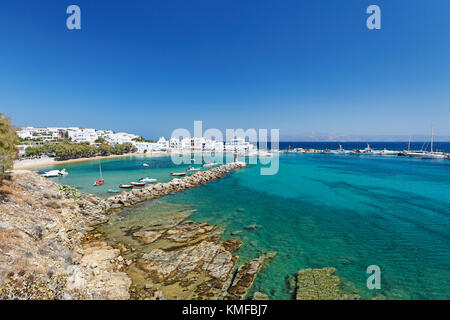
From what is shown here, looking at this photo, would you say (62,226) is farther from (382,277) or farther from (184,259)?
(382,277)

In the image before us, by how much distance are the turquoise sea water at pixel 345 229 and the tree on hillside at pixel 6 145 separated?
9.70 meters

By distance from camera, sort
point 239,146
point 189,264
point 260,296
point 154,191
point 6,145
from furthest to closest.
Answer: point 239,146, point 154,191, point 6,145, point 189,264, point 260,296

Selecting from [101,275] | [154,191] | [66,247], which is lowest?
[101,275]

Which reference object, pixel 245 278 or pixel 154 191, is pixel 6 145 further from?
pixel 245 278

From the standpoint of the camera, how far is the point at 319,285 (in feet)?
27.3

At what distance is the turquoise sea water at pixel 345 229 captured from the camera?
892 cm

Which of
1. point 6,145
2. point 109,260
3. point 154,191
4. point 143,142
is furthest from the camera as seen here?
point 143,142

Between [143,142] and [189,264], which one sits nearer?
[189,264]

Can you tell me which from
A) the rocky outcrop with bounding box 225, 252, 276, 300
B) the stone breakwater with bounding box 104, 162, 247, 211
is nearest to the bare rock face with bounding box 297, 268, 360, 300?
the rocky outcrop with bounding box 225, 252, 276, 300

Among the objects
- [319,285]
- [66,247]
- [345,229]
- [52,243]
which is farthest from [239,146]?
[52,243]

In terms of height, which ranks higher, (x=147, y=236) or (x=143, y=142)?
(x=143, y=142)

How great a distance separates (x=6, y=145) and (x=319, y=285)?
66.2ft

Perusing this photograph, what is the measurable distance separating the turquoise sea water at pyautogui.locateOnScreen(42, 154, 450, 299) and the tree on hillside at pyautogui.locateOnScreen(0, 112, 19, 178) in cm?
970
